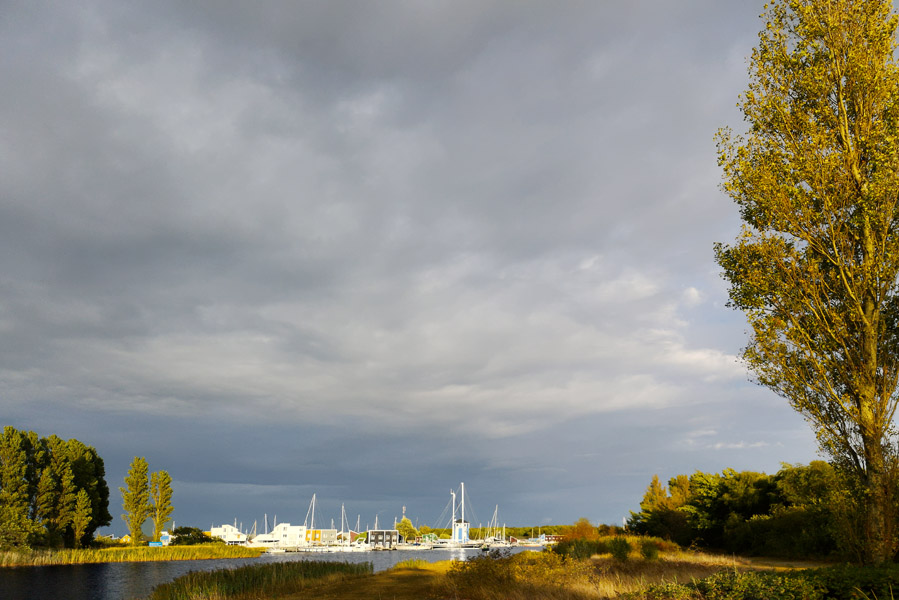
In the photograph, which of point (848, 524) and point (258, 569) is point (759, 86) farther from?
point (258, 569)

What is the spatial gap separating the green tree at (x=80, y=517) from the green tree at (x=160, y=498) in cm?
997

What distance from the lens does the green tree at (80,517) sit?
2475 inches

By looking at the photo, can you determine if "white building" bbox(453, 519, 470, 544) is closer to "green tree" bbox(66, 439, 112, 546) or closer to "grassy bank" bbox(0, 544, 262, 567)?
"grassy bank" bbox(0, 544, 262, 567)

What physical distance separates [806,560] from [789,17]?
24.3 metres

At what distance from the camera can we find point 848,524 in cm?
1195

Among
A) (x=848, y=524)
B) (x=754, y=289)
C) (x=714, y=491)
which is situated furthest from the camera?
(x=714, y=491)

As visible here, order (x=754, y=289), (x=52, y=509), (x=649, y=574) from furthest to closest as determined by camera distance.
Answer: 1. (x=52, y=509)
2. (x=649, y=574)
3. (x=754, y=289)

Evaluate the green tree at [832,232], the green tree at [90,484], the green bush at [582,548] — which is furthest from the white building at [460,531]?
the green tree at [832,232]

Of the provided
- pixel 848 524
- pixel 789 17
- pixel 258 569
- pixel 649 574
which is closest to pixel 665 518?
pixel 649 574

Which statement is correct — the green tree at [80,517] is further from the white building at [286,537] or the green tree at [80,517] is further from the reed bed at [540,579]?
the white building at [286,537]

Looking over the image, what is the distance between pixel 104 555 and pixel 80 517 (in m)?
6.21

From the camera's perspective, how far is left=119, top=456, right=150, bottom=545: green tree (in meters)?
72.0

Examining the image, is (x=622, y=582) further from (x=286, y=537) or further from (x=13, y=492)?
(x=286, y=537)

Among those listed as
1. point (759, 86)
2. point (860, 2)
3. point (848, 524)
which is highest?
point (860, 2)
